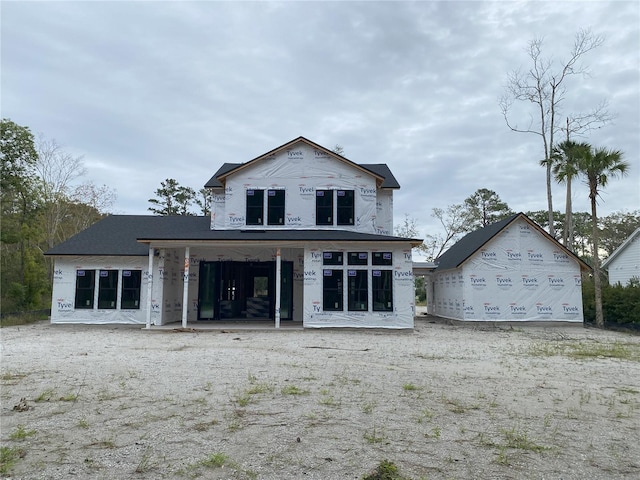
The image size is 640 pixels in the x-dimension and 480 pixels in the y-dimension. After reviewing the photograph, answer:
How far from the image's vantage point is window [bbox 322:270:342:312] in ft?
52.2

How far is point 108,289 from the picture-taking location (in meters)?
17.0

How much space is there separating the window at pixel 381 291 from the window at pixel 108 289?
966cm

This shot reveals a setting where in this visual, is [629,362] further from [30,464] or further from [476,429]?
[30,464]

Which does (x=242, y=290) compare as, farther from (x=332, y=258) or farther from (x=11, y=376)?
(x=11, y=376)

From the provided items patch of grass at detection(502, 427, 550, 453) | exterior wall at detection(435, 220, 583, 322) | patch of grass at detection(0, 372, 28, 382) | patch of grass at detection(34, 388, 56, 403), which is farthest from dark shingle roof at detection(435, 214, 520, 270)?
patch of grass at detection(34, 388, 56, 403)

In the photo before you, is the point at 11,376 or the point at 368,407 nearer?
the point at 368,407

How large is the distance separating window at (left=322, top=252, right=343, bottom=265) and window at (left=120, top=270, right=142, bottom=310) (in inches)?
283

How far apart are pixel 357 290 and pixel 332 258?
1433mm

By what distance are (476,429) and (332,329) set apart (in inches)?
432

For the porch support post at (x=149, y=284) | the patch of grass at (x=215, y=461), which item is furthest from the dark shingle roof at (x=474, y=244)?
the patch of grass at (x=215, y=461)

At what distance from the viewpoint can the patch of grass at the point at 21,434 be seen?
4.52 m

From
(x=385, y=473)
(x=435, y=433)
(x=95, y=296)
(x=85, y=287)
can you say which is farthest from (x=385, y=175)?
(x=385, y=473)

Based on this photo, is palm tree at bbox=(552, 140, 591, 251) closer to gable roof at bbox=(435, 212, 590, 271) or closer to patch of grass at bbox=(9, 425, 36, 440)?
gable roof at bbox=(435, 212, 590, 271)

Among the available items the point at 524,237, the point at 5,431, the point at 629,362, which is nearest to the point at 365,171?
the point at 524,237
